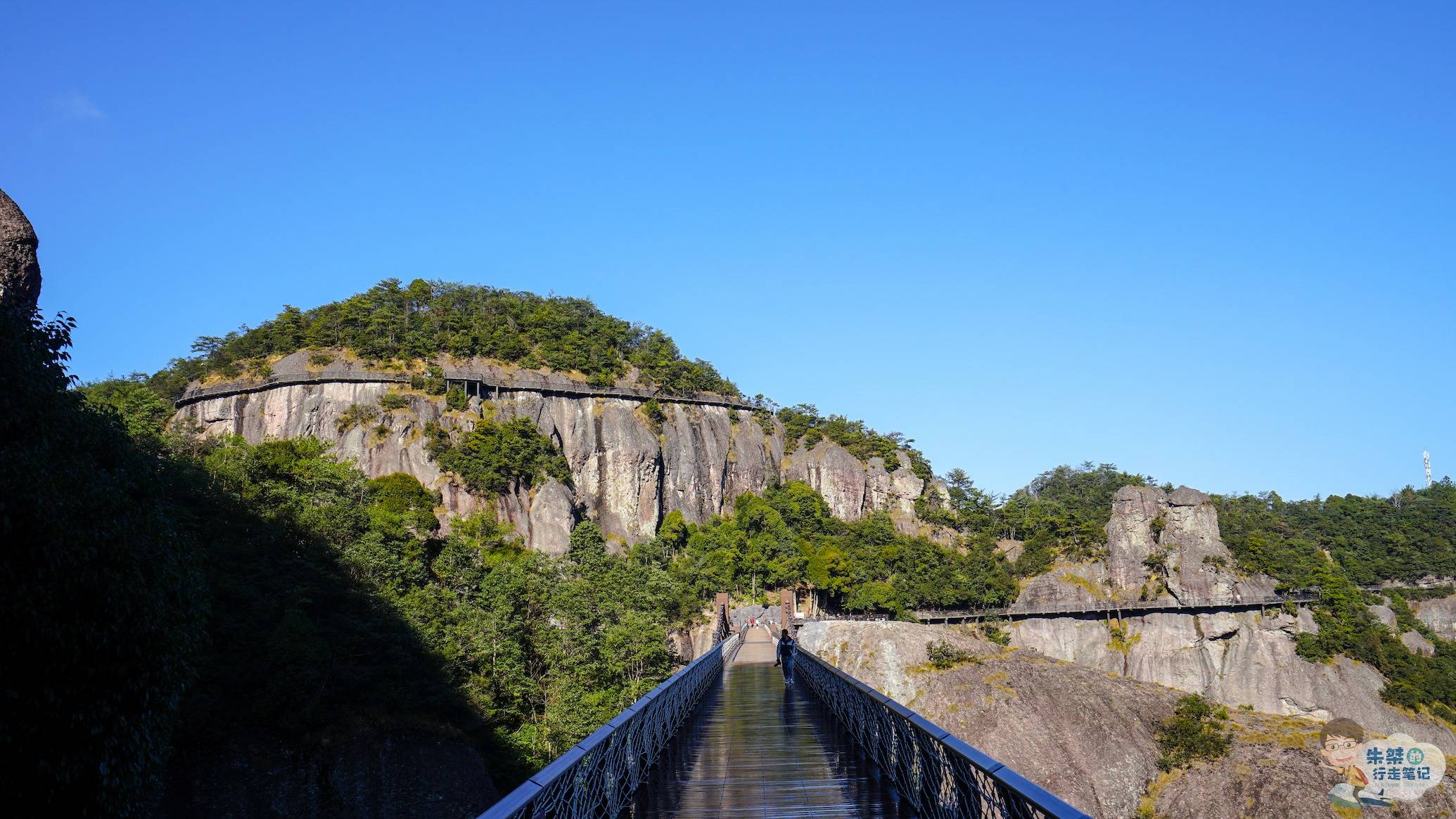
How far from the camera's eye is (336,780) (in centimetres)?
2861

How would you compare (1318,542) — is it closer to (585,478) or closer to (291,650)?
(585,478)

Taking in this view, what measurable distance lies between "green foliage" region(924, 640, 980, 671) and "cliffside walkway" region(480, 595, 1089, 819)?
25.0 metres

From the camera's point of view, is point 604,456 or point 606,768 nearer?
point 606,768

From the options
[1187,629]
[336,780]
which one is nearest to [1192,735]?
[336,780]

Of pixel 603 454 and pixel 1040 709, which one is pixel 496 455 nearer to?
pixel 603 454

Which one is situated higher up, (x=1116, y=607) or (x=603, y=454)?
(x=603, y=454)

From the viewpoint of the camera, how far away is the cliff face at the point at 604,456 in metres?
65.9

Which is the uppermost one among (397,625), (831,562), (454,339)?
(454,339)

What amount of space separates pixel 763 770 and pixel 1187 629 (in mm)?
73753

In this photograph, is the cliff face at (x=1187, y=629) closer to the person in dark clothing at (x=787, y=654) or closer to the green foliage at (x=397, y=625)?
the green foliage at (x=397, y=625)

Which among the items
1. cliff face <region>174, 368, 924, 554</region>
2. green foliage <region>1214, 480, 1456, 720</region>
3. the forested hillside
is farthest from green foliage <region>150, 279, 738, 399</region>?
green foliage <region>1214, 480, 1456, 720</region>

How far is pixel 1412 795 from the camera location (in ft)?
103

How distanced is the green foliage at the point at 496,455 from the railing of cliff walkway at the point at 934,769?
5675cm

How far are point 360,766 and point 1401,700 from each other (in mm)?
65365
